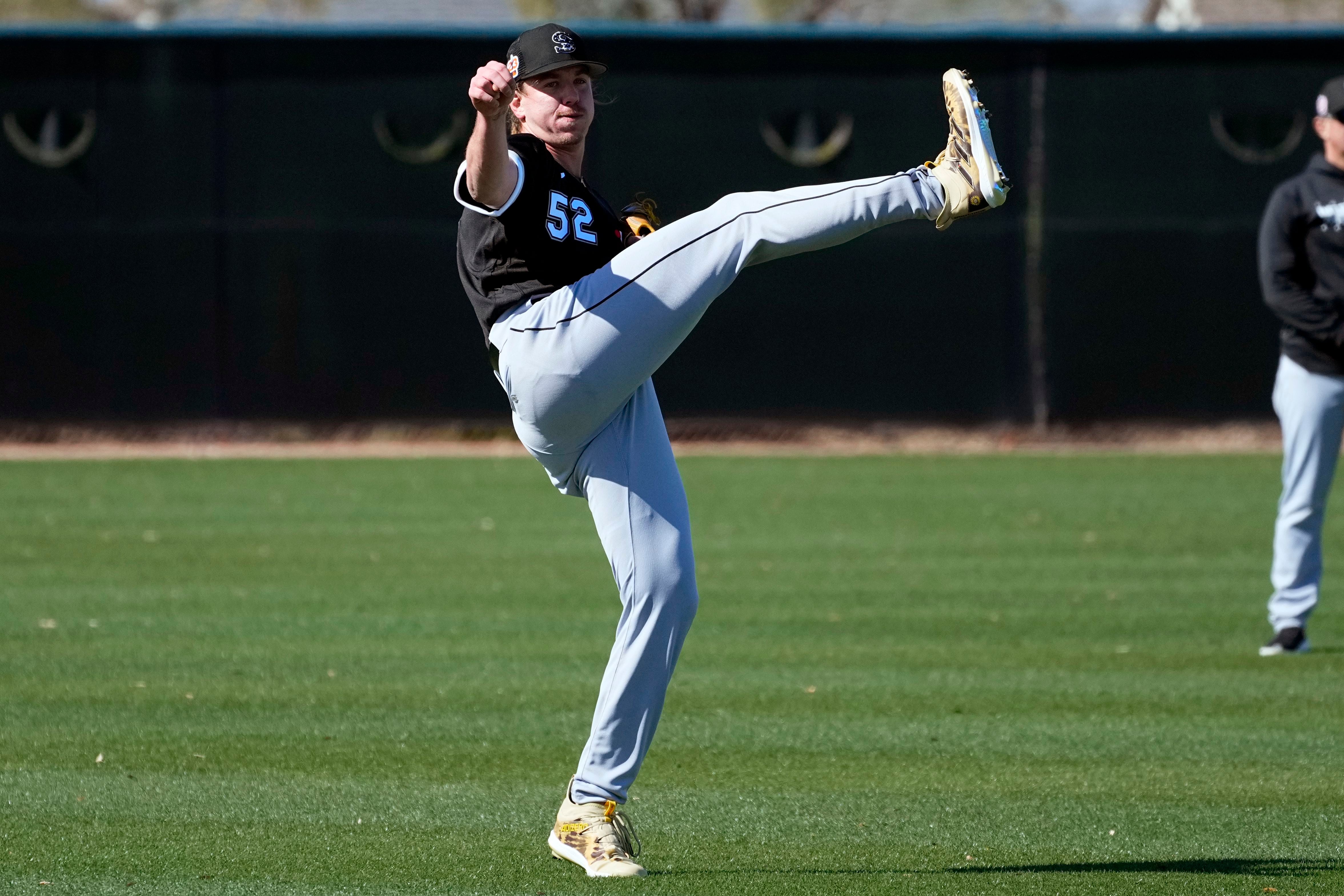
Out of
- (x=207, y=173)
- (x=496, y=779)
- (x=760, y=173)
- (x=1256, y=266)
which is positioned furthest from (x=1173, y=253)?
(x=496, y=779)

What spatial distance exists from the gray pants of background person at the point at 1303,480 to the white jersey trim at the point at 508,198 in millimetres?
4920

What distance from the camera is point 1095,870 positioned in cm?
485

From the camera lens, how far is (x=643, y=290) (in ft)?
15.4

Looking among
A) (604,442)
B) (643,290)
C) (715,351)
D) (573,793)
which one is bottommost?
(715,351)

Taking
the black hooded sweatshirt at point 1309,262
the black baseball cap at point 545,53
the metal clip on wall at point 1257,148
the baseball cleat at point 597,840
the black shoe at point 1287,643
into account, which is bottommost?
the black shoe at point 1287,643

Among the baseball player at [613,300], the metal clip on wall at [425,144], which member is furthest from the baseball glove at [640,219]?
the metal clip on wall at [425,144]

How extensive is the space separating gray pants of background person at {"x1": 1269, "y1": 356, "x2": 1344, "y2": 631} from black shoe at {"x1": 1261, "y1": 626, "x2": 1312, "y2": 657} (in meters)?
0.03

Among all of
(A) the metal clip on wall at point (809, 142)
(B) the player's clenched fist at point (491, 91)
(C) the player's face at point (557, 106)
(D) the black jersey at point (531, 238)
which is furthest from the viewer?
(A) the metal clip on wall at point (809, 142)

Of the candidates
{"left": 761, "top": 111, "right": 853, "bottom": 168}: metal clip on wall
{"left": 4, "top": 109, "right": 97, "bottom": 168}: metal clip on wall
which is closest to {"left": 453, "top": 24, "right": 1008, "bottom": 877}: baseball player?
{"left": 761, "top": 111, "right": 853, "bottom": 168}: metal clip on wall

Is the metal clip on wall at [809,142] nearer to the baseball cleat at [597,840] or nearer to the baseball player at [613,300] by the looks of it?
the baseball player at [613,300]

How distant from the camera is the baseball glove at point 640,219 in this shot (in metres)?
5.21

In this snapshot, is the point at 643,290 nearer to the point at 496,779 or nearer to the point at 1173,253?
the point at 496,779

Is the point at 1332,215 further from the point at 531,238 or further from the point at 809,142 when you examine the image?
the point at 809,142

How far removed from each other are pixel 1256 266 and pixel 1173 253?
0.94 meters
